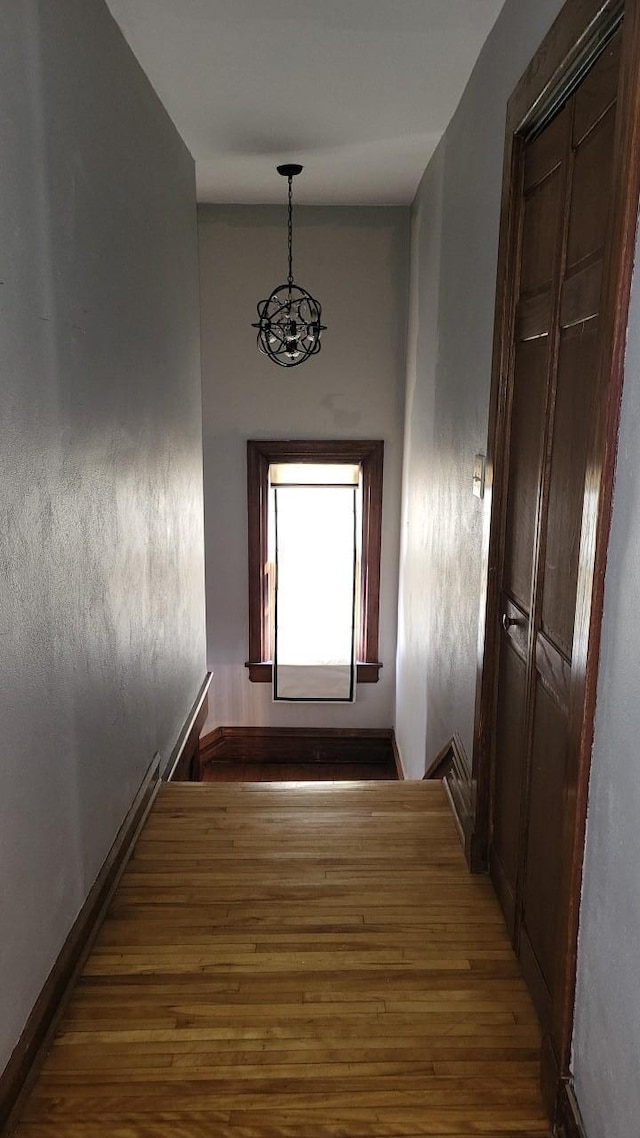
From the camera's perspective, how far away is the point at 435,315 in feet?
13.7

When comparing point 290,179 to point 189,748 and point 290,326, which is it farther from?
point 189,748

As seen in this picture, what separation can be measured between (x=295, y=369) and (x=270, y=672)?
87.6 inches

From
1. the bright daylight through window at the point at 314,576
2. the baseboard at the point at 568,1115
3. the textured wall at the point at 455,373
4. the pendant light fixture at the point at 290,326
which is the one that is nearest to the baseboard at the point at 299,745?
the bright daylight through window at the point at 314,576

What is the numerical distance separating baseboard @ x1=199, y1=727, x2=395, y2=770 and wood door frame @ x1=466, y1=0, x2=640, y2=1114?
4463mm

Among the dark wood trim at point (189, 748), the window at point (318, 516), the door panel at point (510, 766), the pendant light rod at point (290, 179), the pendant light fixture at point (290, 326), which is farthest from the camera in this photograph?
the window at point (318, 516)

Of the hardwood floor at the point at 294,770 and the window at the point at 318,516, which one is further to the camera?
the hardwood floor at the point at 294,770

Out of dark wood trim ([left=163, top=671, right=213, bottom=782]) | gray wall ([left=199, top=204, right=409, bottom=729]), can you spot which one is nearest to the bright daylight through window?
gray wall ([left=199, top=204, right=409, bottom=729])

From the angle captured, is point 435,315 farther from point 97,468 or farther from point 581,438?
point 581,438

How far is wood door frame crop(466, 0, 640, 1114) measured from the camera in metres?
1.37

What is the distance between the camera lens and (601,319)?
1475 mm

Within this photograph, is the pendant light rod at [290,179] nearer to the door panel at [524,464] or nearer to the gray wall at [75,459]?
the gray wall at [75,459]

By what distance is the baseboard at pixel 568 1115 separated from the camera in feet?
5.21

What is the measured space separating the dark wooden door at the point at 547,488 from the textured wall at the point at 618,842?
0.42 ft

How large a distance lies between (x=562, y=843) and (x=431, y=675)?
2.33 meters
